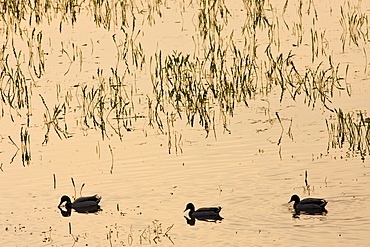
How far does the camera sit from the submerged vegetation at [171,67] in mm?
12344

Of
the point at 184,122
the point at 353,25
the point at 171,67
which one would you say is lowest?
the point at 184,122

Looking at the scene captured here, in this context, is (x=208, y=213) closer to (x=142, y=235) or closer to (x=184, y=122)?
(x=142, y=235)

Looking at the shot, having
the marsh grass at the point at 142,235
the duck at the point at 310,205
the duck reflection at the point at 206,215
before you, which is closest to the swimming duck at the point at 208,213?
the duck reflection at the point at 206,215

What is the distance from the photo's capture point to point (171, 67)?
527 inches

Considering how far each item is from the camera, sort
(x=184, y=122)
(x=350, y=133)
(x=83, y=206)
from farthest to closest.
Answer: (x=184, y=122) → (x=350, y=133) → (x=83, y=206)

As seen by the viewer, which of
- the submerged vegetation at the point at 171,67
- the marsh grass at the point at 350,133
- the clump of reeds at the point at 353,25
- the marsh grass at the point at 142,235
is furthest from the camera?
the clump of reeds at the point at 353,25

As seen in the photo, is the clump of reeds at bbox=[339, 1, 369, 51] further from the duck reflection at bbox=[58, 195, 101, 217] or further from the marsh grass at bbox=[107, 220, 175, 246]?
the marsh grass at bbox=[107, 220, 175, 246]

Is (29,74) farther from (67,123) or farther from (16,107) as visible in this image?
(67,123)

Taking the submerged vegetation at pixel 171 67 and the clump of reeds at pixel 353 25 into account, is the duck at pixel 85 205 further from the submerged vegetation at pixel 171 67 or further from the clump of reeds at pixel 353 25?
the clump of reeds at pixel 353 25

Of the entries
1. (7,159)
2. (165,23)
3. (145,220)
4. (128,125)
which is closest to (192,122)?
(128,125)

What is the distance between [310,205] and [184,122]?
3838mm

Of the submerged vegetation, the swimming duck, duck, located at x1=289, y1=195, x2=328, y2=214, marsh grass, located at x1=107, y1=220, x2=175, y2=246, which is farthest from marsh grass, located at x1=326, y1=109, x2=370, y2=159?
marsh grass, located at x1=107, y1=220, x2=175, y2=246

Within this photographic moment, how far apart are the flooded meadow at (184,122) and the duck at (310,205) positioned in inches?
1.7

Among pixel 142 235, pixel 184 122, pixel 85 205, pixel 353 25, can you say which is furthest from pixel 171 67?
pixel 142 235
